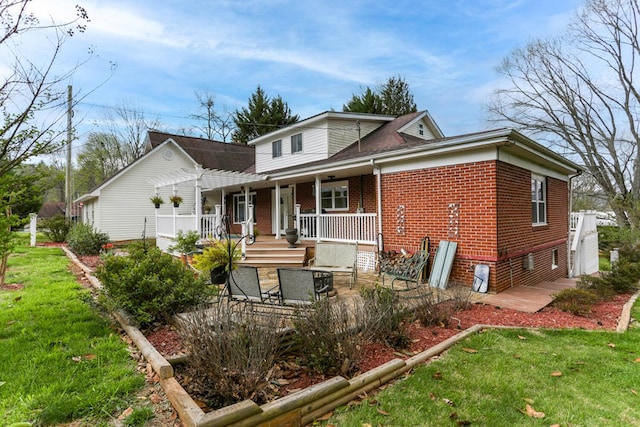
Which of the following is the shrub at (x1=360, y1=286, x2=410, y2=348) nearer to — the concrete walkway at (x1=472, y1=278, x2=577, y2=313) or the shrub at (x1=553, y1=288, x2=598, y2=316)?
the concrete walkway at (x1=472, y1=278, x2=577, y2=313)

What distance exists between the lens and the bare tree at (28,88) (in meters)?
3.84

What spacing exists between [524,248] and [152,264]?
28.0 ft

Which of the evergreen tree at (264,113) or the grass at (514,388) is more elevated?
the evergreen tree at (264,113)

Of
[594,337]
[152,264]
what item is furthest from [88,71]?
[594,337]

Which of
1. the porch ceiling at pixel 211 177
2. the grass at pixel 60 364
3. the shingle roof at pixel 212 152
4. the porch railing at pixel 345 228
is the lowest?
the grass at pixel 60 364

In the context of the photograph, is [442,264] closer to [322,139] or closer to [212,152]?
[322,139]

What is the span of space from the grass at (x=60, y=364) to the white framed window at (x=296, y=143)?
10826 millimetres

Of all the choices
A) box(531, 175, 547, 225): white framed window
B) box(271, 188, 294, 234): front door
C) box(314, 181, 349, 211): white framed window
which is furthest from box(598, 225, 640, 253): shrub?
box(271, 188, 294, 234): front door

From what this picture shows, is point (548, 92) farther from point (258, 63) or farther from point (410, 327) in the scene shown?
point (410, 327)

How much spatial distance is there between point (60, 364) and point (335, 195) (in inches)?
401

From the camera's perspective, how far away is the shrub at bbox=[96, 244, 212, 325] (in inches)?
184

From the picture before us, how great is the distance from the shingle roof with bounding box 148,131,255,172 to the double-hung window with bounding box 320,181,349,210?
10315mm

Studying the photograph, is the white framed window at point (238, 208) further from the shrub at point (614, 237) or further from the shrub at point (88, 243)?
the shrub at point (614, 237)

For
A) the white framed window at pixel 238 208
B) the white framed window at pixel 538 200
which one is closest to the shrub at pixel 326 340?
the white framed window at pixel 538 200
